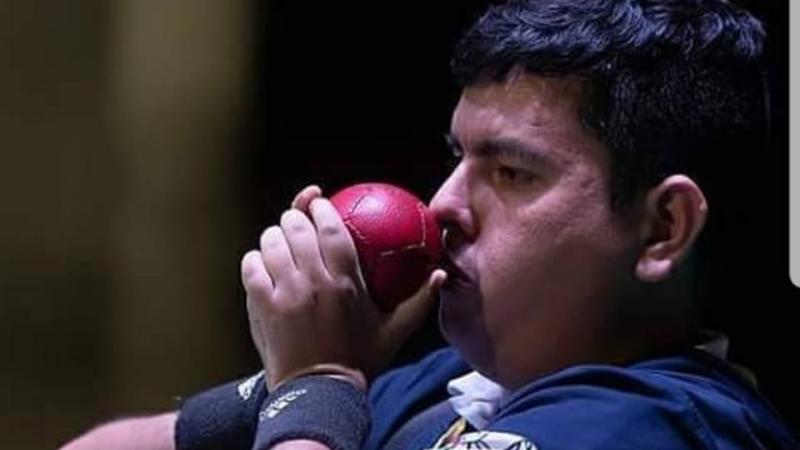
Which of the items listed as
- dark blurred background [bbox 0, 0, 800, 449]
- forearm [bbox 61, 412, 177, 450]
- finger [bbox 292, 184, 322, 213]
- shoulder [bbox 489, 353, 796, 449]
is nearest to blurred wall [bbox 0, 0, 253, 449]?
dark blurred background [bbox 0, 0, 800, 449]

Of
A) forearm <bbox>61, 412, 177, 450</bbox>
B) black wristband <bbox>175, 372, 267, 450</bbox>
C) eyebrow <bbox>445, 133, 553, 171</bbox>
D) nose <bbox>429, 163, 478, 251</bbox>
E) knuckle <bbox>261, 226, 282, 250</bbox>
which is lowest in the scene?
forearm <bbox>61, 412, 177, 450</bbox>

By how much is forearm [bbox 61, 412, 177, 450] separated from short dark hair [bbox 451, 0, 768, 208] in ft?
1.34

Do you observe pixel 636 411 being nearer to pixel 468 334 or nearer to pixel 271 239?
pixel 468 334

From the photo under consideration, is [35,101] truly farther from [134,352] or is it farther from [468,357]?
[468,357]

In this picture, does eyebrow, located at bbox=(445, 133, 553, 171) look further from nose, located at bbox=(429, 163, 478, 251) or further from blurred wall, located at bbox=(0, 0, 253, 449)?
blurred wall, located at bbox=(0, 0, 253, 449)

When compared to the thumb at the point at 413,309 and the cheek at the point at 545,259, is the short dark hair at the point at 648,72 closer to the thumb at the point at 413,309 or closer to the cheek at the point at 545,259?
the cheek at the point at 545,259

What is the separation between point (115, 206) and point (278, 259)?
2.91 feet

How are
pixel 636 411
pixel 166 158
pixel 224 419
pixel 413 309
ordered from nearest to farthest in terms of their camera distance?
pixel 636 411
pixel 413 309
pixel 224 419
pixel 166 158

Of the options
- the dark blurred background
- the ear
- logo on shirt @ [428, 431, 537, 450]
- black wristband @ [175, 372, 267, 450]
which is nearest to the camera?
logo on shirt @ [428, 431, 537, 450]

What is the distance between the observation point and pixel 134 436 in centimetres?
156

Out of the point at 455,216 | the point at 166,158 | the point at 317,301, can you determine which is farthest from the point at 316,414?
the point at 166,158

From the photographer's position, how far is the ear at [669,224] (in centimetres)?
130

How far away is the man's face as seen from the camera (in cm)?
131

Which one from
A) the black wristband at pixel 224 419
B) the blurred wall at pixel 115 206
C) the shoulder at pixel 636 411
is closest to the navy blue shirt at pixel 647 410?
the shoulder at pixel 636 411
